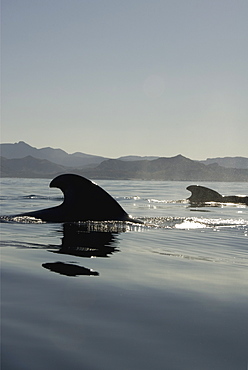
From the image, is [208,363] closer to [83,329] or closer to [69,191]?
[83,329]

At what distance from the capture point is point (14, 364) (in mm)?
3303

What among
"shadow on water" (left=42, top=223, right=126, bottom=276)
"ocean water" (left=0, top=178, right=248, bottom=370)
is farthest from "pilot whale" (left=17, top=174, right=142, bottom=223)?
"ocean water" (left=0, top=178, right=248, bottom=370)

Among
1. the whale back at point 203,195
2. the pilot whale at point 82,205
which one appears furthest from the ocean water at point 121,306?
the whale back at point 203,195

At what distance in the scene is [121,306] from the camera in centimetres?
494

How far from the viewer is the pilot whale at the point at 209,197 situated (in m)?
30.5

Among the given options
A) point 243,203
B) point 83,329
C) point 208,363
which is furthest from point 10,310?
point 243,203

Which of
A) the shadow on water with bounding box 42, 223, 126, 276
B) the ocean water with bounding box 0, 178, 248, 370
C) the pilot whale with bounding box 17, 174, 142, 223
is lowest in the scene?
the ocean water with bounding box 0, 178, 248, 370

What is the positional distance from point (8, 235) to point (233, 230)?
6.79 meters

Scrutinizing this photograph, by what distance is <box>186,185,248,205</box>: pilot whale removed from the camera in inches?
1201

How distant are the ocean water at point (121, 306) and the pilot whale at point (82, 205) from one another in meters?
3.20

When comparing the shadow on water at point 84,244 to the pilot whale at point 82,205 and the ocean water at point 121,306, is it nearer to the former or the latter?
the ocean water at point 121,306

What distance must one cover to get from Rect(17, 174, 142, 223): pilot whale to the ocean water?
3.20 m

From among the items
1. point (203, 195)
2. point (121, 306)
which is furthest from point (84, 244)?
point (203, 195)

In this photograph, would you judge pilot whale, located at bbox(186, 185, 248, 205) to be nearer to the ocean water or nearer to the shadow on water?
the shadow on water
